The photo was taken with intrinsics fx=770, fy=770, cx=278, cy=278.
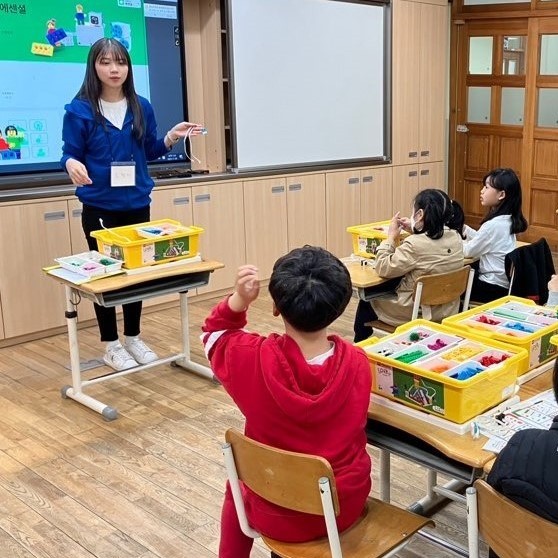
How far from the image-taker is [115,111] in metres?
3.96

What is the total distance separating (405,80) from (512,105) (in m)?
1.11

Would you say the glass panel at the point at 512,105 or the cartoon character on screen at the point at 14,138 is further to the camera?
the glass panel at the point at 512,105

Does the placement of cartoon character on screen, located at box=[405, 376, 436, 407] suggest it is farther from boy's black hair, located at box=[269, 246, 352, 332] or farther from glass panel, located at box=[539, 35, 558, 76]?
glass panel, located at box=[539, 35, 558, 76]

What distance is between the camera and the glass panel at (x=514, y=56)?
279 inches

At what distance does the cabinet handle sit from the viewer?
4715 millimetres

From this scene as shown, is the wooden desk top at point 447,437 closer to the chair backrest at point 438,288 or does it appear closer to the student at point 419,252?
the chair backrest at point 438,288

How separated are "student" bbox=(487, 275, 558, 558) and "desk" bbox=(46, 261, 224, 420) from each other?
2227 mm

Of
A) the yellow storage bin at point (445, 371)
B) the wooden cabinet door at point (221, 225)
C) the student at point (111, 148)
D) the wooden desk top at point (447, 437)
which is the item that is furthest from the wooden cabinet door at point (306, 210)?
the wooden desk top at point (447, 437)

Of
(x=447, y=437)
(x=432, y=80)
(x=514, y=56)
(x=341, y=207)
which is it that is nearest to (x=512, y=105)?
(x=514, y=56)

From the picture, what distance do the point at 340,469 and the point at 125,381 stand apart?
2.47 m

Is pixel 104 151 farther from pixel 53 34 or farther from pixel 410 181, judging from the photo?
pixel 410 181

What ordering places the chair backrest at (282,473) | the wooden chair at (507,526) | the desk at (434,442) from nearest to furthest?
the wooden chair at (507,526) → the chair backrest at (282,473) → the desk at (434,442)

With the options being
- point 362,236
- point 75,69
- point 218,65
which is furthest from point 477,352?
point 218,65

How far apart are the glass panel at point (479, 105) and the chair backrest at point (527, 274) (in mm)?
4099
